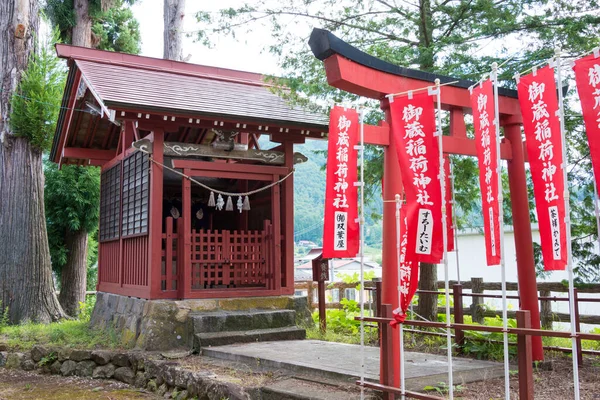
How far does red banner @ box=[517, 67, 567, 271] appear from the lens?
4961mm

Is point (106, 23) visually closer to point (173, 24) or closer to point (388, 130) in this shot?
point (173, 24)

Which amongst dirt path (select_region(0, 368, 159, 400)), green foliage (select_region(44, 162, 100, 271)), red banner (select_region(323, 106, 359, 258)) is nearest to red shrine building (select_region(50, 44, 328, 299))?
dirt path (select_region(0, 368, 159, 400))

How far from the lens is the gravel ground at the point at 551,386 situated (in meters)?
5.86

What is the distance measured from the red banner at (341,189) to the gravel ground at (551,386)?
1.98 metres

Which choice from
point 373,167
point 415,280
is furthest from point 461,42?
point 415,280

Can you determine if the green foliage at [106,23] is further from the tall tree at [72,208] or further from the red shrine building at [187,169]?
the red shrine building at [187,169]

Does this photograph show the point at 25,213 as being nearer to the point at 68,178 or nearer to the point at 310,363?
the point at 68,178

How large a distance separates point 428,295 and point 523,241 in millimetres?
2961

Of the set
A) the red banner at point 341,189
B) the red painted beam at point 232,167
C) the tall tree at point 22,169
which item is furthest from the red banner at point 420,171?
the tall tree at point 22,169

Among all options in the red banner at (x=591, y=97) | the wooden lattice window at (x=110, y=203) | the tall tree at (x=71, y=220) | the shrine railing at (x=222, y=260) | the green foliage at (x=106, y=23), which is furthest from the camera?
the green foliage at (x=106, y=23)

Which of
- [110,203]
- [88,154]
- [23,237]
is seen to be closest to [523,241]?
[110,203]

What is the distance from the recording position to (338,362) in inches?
287

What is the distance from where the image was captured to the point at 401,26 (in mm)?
9602

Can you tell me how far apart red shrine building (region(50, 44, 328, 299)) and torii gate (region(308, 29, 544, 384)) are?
383 centimetres
